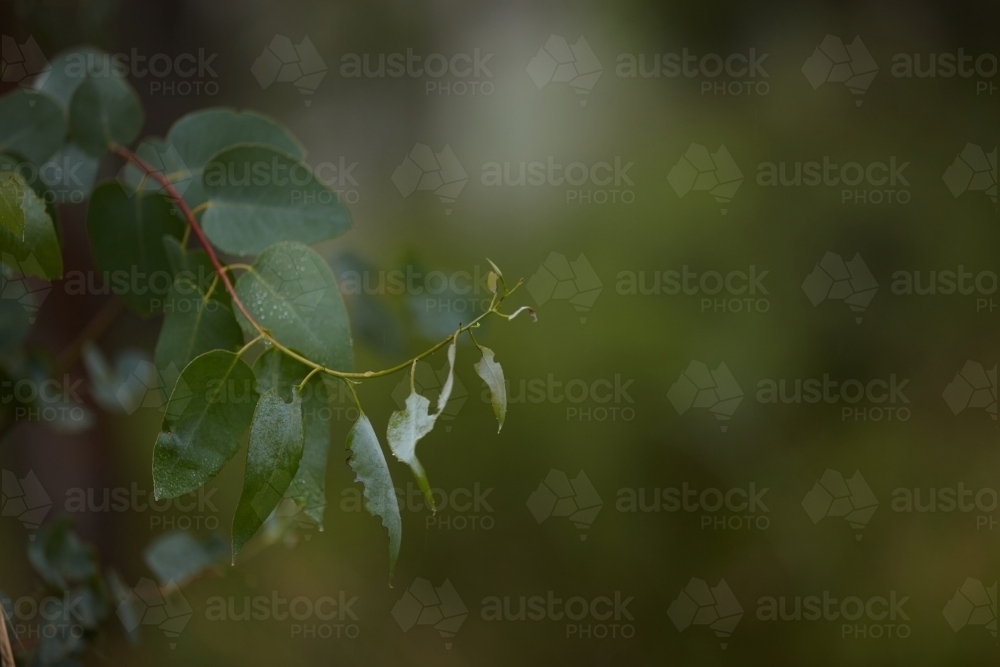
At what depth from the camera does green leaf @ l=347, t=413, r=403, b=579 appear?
31 cm

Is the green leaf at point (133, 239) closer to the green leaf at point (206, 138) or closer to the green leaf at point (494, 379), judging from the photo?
the green leaf at point (206, 138)

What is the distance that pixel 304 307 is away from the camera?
397 millimetres

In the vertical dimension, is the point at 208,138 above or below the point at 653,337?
above

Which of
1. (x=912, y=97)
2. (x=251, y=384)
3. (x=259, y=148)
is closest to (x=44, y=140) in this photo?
(x=259, y=148)

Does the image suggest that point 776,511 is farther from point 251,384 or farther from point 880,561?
point 251,384

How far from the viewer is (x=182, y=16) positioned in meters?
1.13

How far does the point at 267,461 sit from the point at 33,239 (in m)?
0.20

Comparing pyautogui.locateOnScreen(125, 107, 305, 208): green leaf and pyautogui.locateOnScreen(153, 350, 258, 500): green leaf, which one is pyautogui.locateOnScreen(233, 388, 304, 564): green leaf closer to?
pyautogui.locateOnScreen(153, 350, 258, 500): green leaf

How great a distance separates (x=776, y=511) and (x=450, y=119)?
0.90 metres

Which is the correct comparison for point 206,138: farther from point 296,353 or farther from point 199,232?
point 296,353

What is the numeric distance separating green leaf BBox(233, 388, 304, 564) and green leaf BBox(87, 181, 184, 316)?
0.73 ft

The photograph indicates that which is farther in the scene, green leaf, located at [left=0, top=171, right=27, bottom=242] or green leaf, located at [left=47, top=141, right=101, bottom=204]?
green leaf, located at [left=47, top=141, right=101, bottom=204]

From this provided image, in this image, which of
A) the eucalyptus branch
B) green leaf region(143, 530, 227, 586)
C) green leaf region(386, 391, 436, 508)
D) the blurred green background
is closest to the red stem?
the eucalyptus branch

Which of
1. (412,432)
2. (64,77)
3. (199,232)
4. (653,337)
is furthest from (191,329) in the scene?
(653,337)
